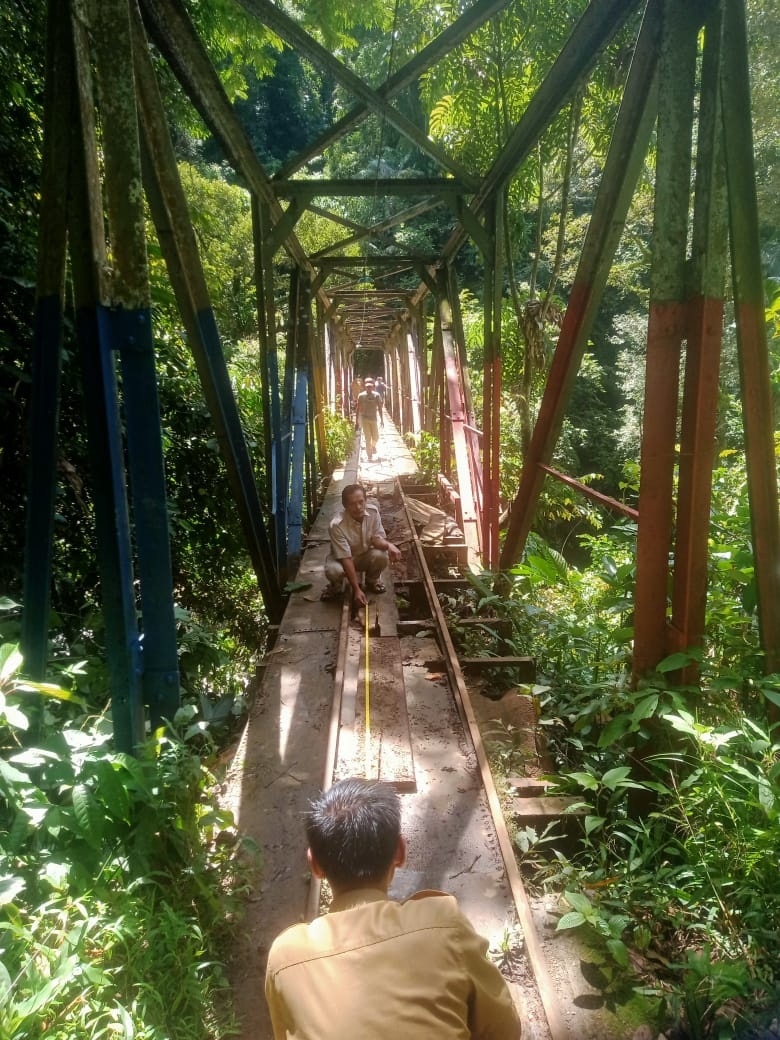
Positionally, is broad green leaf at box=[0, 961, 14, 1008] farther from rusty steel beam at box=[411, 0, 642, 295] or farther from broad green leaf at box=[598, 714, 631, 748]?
rusty steel beam at box=[411, 0, 642, 295]

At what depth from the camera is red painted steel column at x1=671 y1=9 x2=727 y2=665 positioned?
2.40 meters

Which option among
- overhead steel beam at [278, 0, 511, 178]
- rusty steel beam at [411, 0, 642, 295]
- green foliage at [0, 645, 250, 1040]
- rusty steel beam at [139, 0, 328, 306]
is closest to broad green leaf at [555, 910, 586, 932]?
green foliage at [0, 645, 250, 1040]

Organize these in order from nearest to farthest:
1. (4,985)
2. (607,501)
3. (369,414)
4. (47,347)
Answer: (4,985)
(47,347)
(607,501)
(369,414)

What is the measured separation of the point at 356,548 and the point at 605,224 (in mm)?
3422

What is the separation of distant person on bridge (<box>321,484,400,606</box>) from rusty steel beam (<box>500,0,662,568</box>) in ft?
6.37

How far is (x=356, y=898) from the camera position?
156 cm

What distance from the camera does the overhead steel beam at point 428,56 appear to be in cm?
339

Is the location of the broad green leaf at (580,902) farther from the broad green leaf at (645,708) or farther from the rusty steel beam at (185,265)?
the rusty steel beam at (185,265)

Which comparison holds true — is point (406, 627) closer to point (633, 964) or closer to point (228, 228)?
point (633, 964)

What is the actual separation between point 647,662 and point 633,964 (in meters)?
1.13

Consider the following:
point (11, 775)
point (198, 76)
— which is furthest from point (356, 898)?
point (198, 76)

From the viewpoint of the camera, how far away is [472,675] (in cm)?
427

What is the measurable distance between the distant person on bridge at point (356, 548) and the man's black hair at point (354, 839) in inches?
139

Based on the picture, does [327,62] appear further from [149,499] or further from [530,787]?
[530,787]
